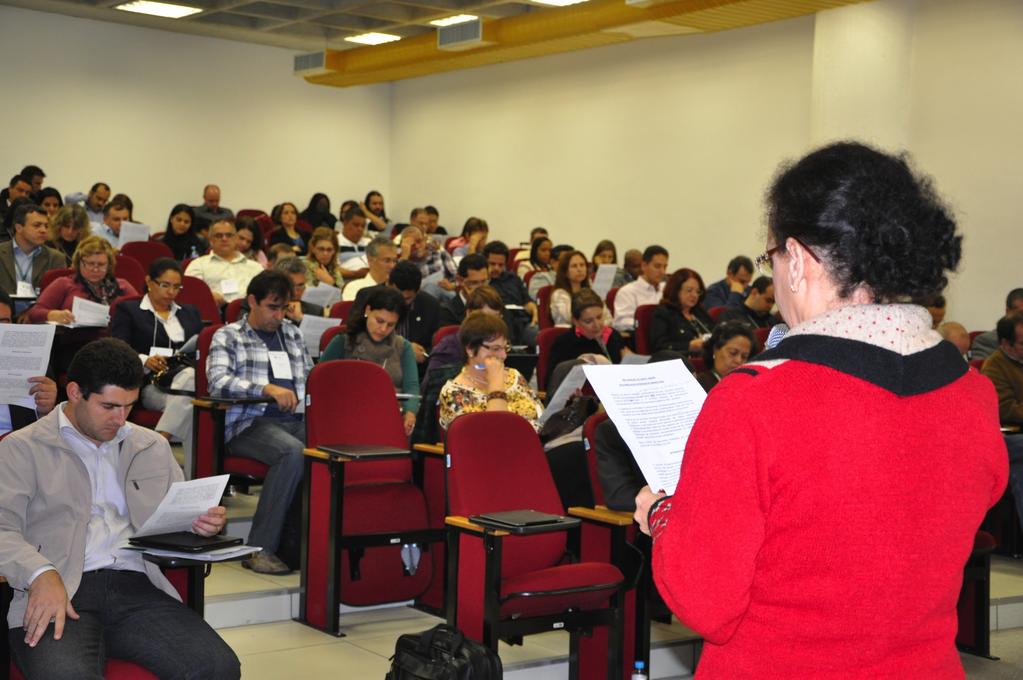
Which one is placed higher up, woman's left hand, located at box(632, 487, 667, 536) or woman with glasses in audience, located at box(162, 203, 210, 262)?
woman with glasses in audience, located at box(162, 203, 210, 262)

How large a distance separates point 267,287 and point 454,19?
325 inches

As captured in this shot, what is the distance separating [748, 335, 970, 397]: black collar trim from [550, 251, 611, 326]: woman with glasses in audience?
24.1 ft

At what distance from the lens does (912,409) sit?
1266mm

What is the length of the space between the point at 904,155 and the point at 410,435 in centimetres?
383

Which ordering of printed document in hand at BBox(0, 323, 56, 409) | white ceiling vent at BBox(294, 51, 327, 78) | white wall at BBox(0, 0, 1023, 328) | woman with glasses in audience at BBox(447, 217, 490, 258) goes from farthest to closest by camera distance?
white ceiling vent at BBox(294, 51, 327, 78), woman with glasses in audience at BBox(447, 217, 490, 258), white wall at BBox(0, 0, 1023, 328), printed document in hand at BBox(0, 323, 56, 409)

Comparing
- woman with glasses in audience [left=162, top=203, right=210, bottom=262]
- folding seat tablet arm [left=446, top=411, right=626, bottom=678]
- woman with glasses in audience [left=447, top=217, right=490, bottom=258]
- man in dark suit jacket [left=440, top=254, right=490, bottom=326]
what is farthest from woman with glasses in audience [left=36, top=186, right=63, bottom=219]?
folding seat tablet arm [left=446, top=411, right=626, bottom=678]

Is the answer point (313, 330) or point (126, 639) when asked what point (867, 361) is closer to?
point (126, 639)

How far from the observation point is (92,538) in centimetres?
297

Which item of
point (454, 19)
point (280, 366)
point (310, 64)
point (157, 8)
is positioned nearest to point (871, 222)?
point (280, 366)

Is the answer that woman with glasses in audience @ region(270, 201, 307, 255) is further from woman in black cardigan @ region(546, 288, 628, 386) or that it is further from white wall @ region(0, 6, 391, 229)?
woman in black cardigan @ region(546, 288, 628, 386)

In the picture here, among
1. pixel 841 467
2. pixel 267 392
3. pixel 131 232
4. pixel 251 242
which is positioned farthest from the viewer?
pixel 251 242

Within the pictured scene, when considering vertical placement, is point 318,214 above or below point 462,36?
below

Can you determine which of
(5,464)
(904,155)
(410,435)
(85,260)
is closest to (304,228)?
(85,260)

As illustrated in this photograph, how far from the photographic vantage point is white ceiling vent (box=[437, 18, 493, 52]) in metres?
12.4
